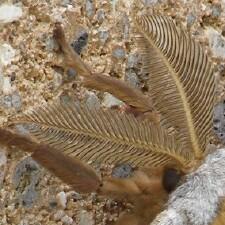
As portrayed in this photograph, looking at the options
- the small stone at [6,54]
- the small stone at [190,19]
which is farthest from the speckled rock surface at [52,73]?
the small stone at [190,19]

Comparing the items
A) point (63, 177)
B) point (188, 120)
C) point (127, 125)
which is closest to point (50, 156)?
point (63, 177)

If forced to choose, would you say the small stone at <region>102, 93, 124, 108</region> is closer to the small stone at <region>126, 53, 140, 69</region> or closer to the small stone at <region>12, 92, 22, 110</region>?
the small stone at <region>126, 53, 140, 69</region>

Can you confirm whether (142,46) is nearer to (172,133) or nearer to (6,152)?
(172,133)

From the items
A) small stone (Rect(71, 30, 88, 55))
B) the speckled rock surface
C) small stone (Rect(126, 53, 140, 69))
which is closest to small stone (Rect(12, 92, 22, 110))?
the speckled rock surface

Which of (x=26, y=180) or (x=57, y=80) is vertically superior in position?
(x=57, y=80)

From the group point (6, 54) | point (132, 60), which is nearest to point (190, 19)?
point (132, 60)

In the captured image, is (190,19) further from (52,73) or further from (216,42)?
(52,73)

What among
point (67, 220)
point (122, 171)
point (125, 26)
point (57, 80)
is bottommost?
point (67, 220)
